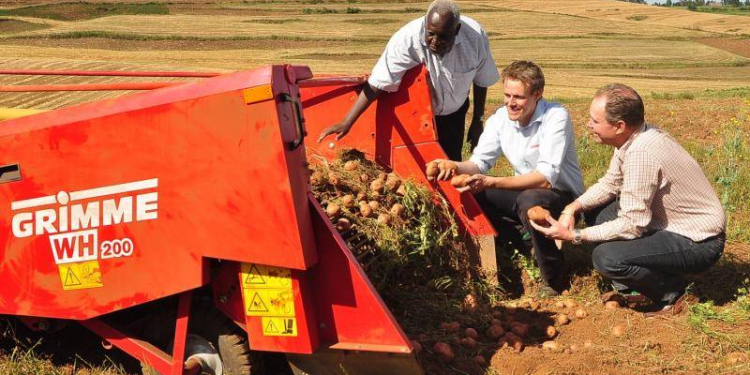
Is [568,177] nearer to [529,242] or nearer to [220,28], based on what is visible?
[529,242]

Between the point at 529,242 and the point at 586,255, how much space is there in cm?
43

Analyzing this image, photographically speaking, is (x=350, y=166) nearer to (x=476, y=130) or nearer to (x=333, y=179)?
(x=333, y=179)

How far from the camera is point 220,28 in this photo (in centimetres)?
3925

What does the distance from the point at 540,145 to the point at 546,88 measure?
18.4 meters

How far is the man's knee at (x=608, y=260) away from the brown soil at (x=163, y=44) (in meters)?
28.5

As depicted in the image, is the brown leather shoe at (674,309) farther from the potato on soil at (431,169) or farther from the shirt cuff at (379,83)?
the shirt cuff at (379,83)

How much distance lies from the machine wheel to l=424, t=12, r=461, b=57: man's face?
2300 mm

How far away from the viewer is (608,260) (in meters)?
4.28

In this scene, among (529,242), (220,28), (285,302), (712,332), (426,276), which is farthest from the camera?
(220,28)

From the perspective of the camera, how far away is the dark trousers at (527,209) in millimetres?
4695

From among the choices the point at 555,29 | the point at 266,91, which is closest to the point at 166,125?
the point at 266,91

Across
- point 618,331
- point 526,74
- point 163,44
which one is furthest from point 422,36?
point 163,44

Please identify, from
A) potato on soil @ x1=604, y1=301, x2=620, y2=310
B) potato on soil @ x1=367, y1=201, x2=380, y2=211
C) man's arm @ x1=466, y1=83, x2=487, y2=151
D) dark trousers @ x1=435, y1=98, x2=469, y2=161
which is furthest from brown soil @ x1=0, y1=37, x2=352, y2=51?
potato on soil @ x1=604, y1=301, x2=620, y2=310

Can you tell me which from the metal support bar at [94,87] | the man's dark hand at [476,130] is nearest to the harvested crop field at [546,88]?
the man's dark hand at [476,130]
